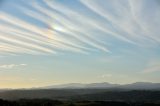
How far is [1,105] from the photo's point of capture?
16312 cm

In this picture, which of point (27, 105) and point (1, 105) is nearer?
point (1, 105)

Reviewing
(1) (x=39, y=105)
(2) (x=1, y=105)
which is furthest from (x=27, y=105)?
(2) (x=1, y=105)

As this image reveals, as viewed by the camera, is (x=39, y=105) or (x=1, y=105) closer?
(x=1, y=105)

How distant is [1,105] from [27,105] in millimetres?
26990

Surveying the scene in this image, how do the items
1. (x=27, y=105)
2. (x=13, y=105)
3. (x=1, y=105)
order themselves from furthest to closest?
(x=27, y=105) < (x=13, y=105) < (x=1, y=105)

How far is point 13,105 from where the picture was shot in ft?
575

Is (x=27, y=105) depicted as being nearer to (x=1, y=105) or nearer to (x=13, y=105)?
(x=13, y=105)

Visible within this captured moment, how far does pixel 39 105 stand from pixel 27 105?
10386 mm

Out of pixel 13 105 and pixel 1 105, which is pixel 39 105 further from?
pixel 1 105

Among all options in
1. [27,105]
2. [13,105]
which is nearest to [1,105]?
[13,105]

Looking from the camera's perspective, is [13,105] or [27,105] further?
[27,105]

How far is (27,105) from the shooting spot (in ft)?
620

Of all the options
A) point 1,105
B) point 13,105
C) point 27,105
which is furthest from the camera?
point 27,105

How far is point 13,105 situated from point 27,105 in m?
14.3
